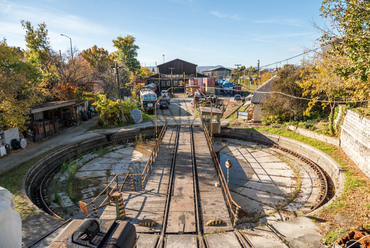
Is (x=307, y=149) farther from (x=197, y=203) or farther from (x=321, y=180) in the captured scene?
(x=197, y=203)

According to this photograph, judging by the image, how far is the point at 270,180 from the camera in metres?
14.0

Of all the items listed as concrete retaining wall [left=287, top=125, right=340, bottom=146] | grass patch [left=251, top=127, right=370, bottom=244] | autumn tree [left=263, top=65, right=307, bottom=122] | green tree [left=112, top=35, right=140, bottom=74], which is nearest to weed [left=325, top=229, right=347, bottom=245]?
grass patch [left=251, top=127, right=370, bottom=244]

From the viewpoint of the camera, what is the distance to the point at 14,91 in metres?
16.3

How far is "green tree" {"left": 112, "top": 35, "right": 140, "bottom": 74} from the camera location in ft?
173

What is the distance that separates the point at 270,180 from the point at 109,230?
454 inches

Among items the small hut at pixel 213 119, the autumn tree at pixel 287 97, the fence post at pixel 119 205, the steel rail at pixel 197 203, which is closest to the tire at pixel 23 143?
the fence post at pixel 119 205

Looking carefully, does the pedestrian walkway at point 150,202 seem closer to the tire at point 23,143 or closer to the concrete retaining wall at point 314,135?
the tire at point 23,143

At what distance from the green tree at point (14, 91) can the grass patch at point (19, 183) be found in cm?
344

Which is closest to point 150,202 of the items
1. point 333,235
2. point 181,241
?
point 181,241

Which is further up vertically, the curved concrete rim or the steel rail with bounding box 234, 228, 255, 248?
the curved concrete rim

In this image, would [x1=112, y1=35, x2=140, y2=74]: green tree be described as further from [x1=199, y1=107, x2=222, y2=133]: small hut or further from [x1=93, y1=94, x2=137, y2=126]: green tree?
[x1=199, y1=107, x2=222, y2=133]: small hut

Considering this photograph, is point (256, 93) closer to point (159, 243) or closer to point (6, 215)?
point (159, 243)

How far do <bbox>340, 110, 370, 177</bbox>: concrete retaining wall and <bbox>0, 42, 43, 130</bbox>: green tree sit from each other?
2287cm

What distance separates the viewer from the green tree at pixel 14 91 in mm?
15250
